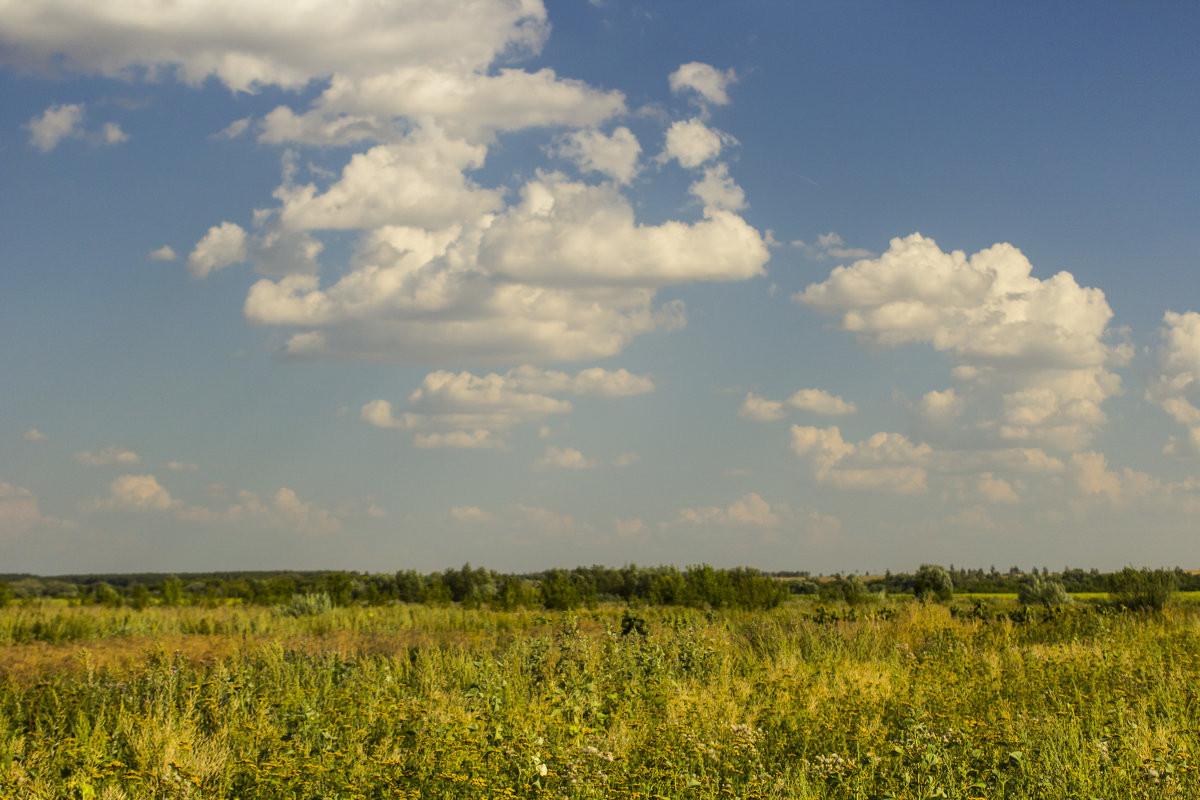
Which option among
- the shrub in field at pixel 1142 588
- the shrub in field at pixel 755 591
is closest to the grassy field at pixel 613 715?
the shrub in field at pixel 1142 588

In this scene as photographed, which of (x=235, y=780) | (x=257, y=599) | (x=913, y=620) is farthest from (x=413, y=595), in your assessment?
(x=235, y=780)

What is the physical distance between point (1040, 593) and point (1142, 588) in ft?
10.9

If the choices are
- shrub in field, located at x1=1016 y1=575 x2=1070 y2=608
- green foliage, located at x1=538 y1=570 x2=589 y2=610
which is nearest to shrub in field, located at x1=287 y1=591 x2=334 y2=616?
green foliage, located at x1=538 y1=570 x2=589 y2=610

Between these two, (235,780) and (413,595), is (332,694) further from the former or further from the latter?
(413,595)

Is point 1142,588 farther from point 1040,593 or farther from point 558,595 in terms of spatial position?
point 558,595

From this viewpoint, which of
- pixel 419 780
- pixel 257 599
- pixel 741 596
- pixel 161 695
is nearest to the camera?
pixel 419 780

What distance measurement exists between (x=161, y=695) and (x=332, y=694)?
74.4 inches

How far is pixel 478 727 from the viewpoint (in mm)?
7250

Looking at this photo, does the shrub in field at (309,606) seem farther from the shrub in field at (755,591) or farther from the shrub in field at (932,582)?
the shrub in field at (932,582)

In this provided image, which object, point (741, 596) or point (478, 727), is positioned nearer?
point (478, 727)

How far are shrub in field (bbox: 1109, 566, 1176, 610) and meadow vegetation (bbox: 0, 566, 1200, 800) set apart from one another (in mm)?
5464

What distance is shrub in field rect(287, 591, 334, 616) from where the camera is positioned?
2248 cm

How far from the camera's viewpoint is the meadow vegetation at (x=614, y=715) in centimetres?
600

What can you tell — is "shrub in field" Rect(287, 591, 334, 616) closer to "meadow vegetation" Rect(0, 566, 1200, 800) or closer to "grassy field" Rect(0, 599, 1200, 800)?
"meadow vegetation" Rect(0, 566, 1200, 800)
